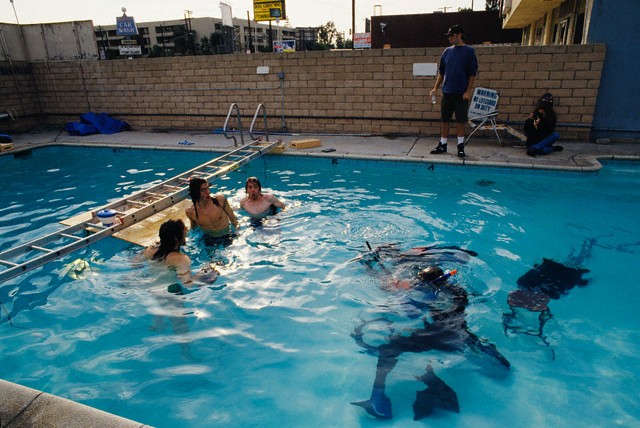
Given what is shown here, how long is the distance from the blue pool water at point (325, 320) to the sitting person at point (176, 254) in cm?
21

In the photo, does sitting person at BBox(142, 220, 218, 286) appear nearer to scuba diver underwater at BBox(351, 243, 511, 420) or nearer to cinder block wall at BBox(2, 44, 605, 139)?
scuba diver underwater at BBox(351, 243, 511, 420)

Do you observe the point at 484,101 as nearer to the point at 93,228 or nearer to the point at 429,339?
the point at 429,339

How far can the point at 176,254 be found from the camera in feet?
13.9

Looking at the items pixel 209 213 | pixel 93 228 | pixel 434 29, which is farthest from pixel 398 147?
pixel 434 29

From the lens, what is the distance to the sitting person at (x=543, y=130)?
26.7ft

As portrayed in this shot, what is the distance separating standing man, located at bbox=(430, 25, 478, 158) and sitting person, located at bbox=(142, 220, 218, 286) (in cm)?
571

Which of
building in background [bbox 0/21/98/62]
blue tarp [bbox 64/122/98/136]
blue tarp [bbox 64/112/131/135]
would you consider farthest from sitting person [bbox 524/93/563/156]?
building in background [bbox 0/21/98/62]

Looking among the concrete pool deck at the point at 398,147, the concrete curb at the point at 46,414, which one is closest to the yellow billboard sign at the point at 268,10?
the concrete pool deck at the point at 398,147

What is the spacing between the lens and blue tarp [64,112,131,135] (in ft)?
39.9

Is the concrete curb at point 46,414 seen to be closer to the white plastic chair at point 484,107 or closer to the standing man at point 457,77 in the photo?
the standing man at point 457,77

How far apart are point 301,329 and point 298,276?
89 cm

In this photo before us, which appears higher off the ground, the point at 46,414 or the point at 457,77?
the point at 457,77

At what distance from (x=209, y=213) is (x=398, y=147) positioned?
524 cm

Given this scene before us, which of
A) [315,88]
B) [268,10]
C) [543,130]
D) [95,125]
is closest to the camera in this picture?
[543,130]
